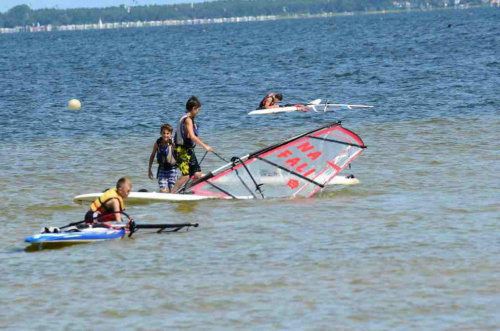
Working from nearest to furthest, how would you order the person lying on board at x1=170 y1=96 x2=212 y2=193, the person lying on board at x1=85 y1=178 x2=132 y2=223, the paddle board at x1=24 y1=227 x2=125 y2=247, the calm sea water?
the calm sea water → the paddle board at x1=24 y1=227 x2=125 y2=247 → the person lying on board at x1=85 y1=178 x2=132 y2=223 → the person lying on board at x1=170 y1=96 x2=212 y2=193

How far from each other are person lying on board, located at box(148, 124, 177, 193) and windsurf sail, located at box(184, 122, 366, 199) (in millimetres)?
315

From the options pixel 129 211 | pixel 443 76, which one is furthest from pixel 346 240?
pixel 443 76

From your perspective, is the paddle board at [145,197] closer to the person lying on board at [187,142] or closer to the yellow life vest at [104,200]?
the person lying on board at [187,142]

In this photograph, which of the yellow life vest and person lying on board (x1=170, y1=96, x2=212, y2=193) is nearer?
the yellow life vest

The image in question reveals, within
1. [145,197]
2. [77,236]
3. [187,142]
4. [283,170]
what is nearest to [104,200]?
[77,236]

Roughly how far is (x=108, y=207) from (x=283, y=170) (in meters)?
3.47

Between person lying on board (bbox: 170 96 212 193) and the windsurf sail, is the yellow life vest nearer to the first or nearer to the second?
person lying on board (bbox: 170 96 212 193)

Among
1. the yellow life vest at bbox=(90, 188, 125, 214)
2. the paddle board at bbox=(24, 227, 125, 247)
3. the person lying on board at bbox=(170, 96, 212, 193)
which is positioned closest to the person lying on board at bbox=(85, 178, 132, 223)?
the yellow life vest at bbox=(90, 188, 125, 214)

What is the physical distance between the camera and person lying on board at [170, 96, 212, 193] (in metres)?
13.0

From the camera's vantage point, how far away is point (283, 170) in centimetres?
1380

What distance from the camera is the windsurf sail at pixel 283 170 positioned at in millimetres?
13664

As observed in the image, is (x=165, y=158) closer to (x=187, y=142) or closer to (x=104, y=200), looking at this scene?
(x=187, y=142)

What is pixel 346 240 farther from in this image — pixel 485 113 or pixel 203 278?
pixel 485 113

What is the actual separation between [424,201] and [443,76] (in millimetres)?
26339
